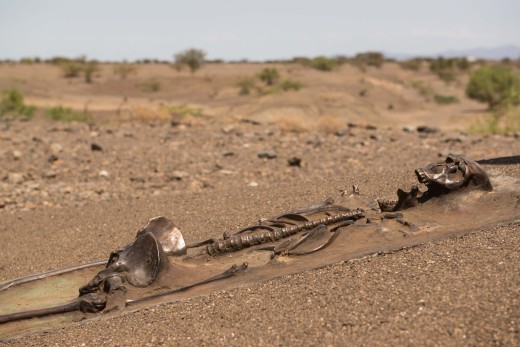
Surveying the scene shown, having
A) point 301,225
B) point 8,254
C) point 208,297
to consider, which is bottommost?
point 8,254

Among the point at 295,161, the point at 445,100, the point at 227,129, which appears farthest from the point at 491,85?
the point at 295,161

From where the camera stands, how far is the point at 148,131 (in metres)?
15.0

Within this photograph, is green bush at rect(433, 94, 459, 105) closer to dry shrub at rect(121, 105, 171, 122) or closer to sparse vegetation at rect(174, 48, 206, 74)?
dry shrub at rect(121, 105, 171, 122)

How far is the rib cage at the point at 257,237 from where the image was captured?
4969 mm

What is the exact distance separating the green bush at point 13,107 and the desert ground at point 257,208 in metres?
1.63

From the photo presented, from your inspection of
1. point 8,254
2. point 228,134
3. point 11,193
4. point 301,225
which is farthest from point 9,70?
point 301,225

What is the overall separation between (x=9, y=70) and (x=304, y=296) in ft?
156

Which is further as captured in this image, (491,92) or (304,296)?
(491,92)

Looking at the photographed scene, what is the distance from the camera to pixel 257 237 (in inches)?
196

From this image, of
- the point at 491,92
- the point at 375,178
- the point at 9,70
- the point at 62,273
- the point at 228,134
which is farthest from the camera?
the point at 9,70

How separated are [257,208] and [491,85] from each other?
65.1ft

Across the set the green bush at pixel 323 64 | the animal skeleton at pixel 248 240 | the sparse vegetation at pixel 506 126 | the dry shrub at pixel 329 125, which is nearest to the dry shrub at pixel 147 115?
the dry shrub at pixel 329 125

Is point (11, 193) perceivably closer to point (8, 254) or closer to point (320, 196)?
point (8, 254)

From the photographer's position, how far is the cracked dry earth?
3.91 meters
